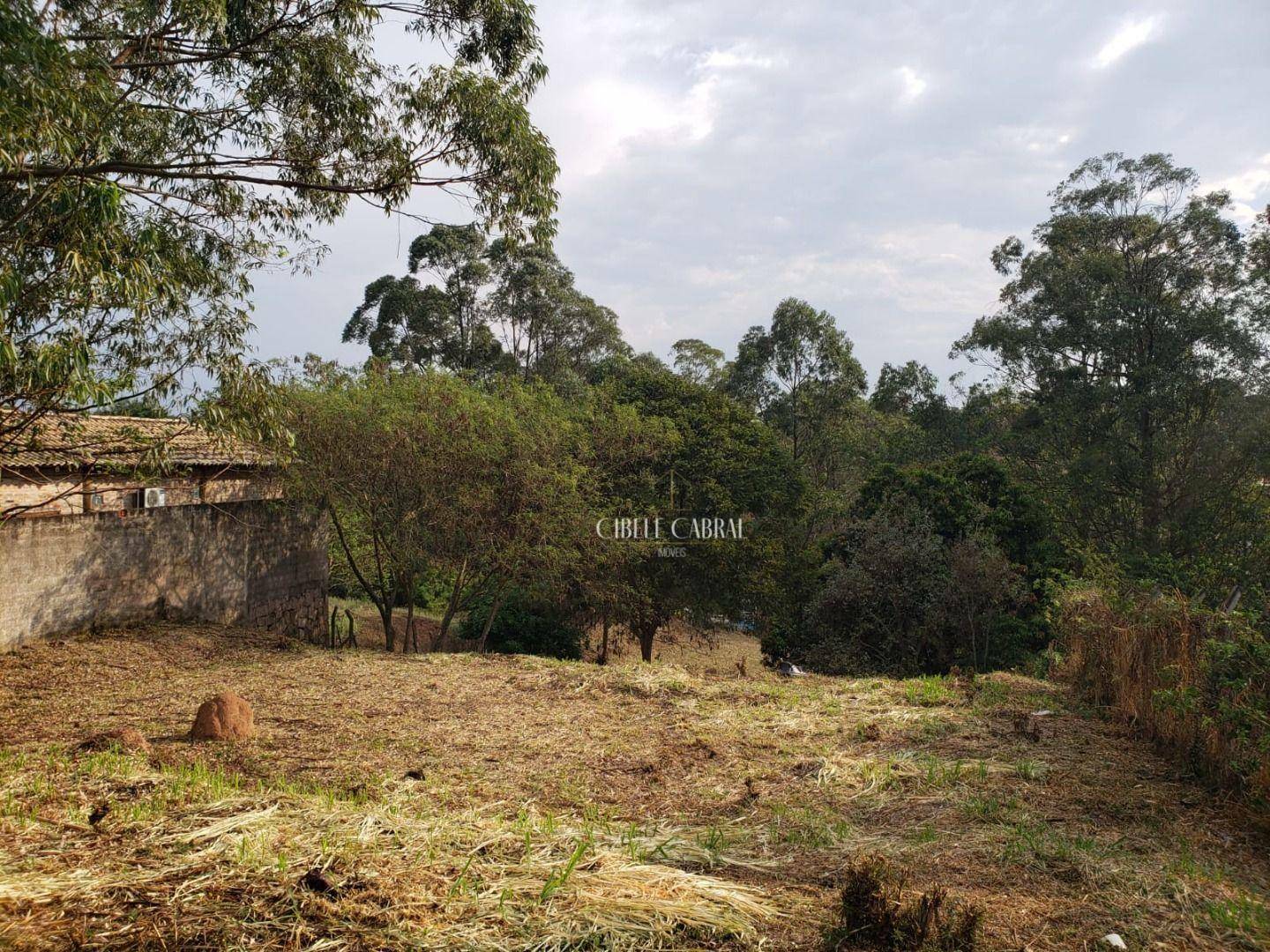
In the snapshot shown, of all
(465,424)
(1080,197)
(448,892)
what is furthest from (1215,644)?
(1080,197)

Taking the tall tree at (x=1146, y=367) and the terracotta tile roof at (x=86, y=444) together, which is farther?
the tall tree at (x=1146, y=367)

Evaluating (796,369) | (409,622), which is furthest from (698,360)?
(409,622)

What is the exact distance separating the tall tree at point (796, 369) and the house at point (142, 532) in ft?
50.4

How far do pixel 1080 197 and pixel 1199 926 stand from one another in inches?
827

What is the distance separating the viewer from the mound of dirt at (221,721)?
5504 millimetres

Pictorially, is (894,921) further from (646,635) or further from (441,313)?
(441,313)

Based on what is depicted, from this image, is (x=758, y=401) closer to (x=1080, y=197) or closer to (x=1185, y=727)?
(x=1080, y=197)

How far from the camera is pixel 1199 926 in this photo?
3053 mm

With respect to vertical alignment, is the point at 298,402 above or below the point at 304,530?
above

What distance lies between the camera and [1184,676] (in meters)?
5.55

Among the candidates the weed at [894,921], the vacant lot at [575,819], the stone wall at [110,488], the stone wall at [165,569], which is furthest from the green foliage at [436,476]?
the weed at [894,921]

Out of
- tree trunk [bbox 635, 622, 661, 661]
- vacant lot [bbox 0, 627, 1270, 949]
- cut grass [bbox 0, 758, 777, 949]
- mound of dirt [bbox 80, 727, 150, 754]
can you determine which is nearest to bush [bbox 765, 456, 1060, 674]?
tree trunk [bbox 635, 622, 661, 661]

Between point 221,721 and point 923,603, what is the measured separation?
9981 mm

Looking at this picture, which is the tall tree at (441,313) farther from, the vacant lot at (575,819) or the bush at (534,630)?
the vacant lot at (575,819)
